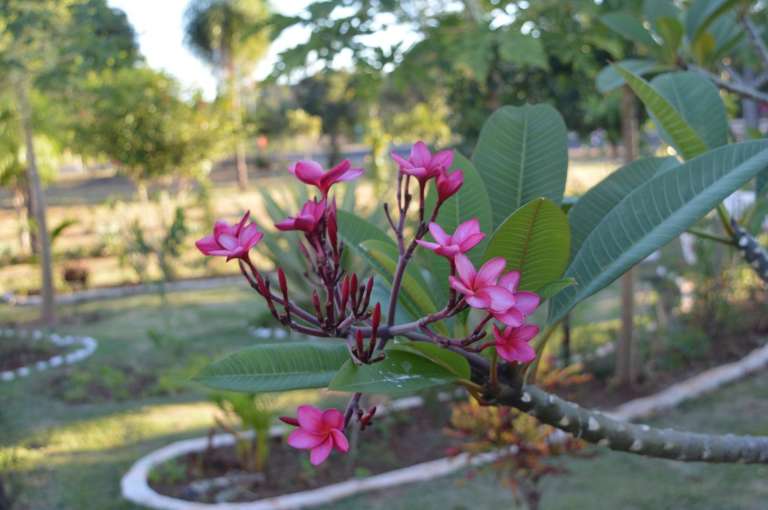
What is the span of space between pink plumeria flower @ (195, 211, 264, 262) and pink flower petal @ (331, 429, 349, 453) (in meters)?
0.19

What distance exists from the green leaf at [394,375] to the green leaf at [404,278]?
0.07 meters

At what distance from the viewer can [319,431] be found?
81 cm

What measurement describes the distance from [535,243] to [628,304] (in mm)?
5138

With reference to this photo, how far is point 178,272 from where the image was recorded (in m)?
13.7

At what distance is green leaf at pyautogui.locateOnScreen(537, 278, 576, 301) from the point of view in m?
0.87

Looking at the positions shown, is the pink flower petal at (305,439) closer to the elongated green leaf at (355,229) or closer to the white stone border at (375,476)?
the elongated green leaf at (355,229)

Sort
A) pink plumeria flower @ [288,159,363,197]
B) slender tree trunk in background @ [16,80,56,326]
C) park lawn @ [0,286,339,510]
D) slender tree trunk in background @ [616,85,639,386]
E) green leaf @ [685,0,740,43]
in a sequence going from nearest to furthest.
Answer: pink plumeria flower @ [288,159,363,197] < green leaf @ [685,0,740,43] < park lawn @ [0,286,339,510] < slender tree trunk in background @ [616,85,639,386] < slender tree trunk in background @ [16,80,56,326]

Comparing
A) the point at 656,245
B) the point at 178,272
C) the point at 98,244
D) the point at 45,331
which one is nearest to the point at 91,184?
the point at 98,244

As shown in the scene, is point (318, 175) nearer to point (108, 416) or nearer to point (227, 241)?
point (227, 241)

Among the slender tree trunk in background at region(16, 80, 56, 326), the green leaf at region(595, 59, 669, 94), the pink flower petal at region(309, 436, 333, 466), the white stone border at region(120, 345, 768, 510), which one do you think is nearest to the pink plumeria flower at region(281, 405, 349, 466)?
the pink flower petal at region(309, 436, 333, 466)

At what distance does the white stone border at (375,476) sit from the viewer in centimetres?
434

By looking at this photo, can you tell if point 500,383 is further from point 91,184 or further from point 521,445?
point 91,184

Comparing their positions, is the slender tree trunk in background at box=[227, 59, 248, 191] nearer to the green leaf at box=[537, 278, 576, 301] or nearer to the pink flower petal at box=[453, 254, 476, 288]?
the green leaf at box=[537, 278, 576, 301]

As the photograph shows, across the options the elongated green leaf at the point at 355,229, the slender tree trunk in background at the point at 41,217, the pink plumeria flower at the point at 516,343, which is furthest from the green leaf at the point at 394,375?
the slender tree trunk in background at the point at 41,217
